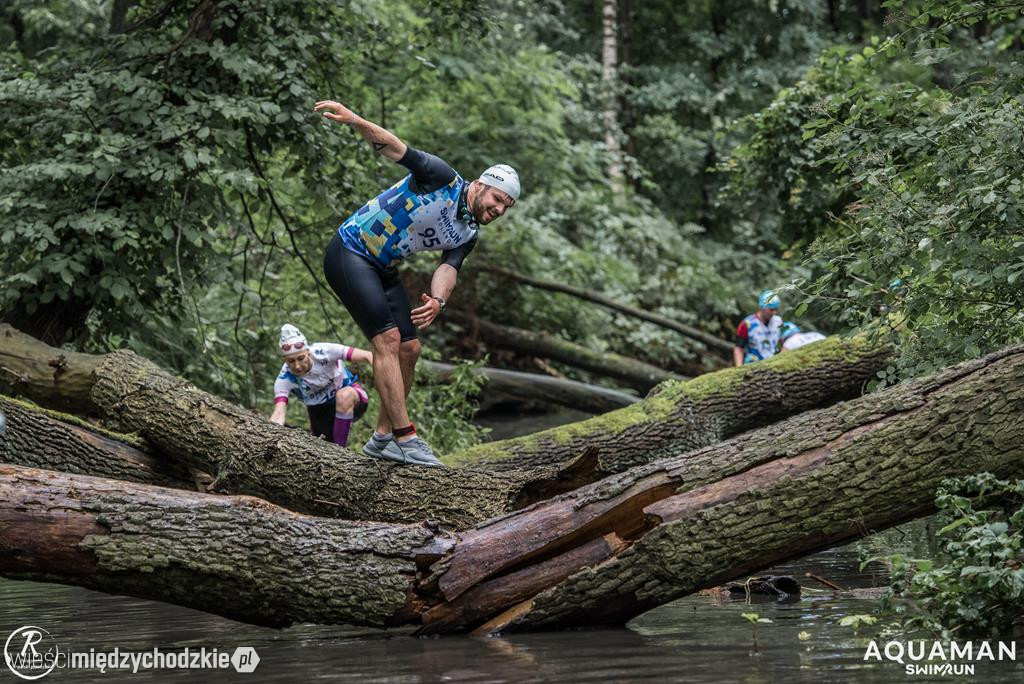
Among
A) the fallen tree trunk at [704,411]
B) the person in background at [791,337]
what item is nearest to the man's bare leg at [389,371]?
the fallen tree trunk at [704,411]

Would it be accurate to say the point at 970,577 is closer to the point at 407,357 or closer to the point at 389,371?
the point at 389,371

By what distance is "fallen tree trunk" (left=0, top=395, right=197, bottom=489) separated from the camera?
827 cm

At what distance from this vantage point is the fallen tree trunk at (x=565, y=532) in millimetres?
6066

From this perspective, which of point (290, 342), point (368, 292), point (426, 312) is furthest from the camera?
point (290, 342)

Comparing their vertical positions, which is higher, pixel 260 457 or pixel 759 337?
pixel 759 337

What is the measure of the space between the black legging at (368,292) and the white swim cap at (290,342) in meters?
1.73

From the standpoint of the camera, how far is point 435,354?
46.7ft

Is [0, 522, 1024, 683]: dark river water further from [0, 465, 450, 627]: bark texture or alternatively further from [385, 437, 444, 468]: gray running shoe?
[385, 437, 444, 468]: gray running shoe

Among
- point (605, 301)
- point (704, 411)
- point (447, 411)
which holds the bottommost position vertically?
point (704, 411)

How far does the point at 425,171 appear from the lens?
777 cm

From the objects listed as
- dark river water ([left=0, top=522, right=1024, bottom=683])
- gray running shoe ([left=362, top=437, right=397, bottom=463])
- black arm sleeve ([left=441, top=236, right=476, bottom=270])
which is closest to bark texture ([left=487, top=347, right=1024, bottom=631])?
dark river water ([left=0, top=522, right=1024, bottom=683])

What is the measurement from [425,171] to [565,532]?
2.58 metres

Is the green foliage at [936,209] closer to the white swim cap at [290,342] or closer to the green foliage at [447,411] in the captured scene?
the white swim cap at [290,342]

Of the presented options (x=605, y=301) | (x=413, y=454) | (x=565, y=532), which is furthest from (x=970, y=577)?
(x=605, y=301)
